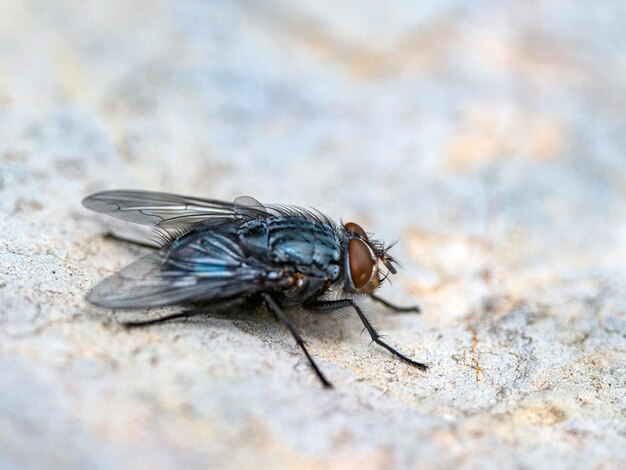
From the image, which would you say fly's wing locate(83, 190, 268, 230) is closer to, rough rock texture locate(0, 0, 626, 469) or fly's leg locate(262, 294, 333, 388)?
rough rock texture locate(0, 0, 626, 469)

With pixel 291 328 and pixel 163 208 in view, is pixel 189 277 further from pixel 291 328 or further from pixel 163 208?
pixel 163 208

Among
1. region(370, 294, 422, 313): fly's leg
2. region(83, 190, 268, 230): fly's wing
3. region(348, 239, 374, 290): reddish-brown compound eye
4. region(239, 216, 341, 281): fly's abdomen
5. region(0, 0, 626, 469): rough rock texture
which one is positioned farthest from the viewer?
region(370, 294, 422, 313): fly's leg

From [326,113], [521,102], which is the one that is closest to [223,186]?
[326,113]

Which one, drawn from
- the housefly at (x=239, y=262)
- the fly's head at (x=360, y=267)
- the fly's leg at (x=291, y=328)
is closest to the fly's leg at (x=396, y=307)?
the housefly at (x=239, y=262)

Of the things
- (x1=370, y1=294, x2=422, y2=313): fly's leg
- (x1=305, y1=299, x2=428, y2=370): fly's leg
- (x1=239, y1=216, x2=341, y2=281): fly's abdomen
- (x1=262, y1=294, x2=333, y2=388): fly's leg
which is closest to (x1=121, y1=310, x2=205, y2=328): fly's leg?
(x1=262, y1=294, x2=333, y2=388): fly's leg

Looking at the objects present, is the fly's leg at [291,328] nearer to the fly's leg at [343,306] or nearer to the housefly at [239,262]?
the housefly at [239,262]

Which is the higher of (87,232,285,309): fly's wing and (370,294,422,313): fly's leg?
(87,232,285,309): fly's wing

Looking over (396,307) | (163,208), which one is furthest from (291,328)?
(163,208)
